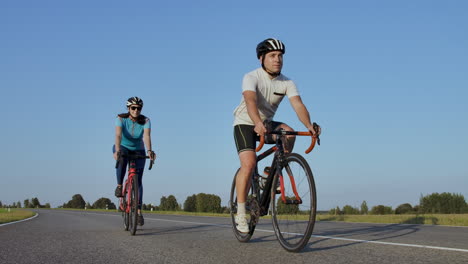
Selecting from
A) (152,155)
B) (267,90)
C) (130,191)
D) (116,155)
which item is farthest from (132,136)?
(267,90)

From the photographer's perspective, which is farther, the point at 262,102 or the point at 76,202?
the point at 76,202

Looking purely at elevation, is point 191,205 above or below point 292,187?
above

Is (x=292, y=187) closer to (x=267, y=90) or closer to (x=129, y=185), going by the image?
(x=267, y=90)

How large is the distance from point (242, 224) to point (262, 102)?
1.45 meters

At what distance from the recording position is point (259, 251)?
5.16 meters

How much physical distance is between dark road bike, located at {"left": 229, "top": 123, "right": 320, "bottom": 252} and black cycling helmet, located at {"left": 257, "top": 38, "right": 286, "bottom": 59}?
102 cm

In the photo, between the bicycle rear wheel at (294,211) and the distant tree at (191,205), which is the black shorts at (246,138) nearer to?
the bicycle rear wheel at (294,211)

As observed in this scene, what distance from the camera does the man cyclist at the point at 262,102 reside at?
5711mm

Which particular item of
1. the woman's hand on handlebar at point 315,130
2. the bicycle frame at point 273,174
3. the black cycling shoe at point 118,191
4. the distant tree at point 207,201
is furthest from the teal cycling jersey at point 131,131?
the distant tree at point 207,201

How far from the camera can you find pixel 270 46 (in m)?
5.71

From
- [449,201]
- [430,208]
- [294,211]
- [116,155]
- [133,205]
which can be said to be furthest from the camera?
[449,201]

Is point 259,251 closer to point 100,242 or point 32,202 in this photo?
point 100,242

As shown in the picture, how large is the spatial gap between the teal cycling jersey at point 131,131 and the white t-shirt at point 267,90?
3293 millimetres

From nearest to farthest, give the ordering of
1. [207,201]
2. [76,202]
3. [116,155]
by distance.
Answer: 1. [116,155]
2. [207,201]
3. [76,202]
